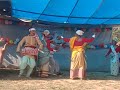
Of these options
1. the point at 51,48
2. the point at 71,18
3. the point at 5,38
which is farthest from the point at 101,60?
the point at 5,38

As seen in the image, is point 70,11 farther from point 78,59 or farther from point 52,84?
point 52,84

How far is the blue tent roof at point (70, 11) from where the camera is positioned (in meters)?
9.53

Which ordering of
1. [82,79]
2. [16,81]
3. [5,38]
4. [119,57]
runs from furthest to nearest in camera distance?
1. [119,57]
2. [5,38]
3. [82,79]
4. [16,81]

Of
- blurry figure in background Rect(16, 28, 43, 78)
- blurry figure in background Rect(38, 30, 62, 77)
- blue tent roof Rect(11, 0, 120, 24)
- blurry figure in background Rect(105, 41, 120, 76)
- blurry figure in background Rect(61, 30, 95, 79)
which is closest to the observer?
blurry figure in background Rect(16, 28, 43, 78)

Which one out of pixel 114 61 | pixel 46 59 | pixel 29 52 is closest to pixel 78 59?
pixel 46 59

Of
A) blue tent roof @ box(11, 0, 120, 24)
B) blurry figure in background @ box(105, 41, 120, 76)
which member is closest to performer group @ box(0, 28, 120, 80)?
blue tent roof @ box(11, 0, 120, 24)

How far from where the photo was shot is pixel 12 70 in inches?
396

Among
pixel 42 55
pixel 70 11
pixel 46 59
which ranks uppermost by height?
pixel 70 11

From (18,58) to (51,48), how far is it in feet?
4.85

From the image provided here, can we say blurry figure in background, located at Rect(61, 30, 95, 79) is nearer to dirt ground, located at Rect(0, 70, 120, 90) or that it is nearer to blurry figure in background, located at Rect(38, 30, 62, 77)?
dirt ground, located at Rect(0, 70, 120, 90)

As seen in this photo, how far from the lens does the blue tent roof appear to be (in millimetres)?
9531

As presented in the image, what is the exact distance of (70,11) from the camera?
10164 millimetres

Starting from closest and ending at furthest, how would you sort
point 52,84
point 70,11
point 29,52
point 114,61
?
1. point 52,84
2. point 29,52
3. point 114,61
4. point 70,11

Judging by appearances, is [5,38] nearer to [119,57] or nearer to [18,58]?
[18,58]
